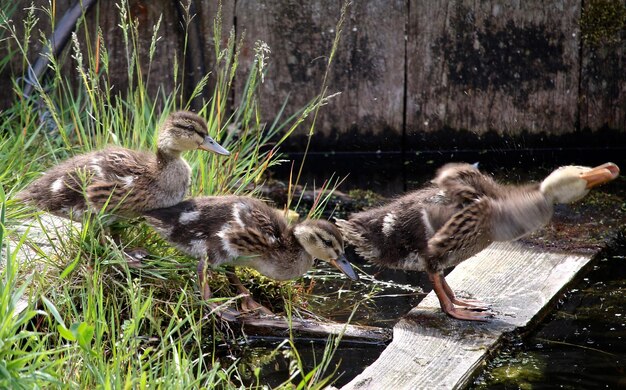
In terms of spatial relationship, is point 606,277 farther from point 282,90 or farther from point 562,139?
point 282,90

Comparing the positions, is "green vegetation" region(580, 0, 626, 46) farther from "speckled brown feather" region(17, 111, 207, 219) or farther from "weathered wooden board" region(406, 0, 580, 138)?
"speckled brown feather" region(17, 111, 207, 219)

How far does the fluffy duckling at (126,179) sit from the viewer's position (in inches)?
197

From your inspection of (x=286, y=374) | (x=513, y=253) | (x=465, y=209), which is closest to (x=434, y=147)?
(x=513, y=253)

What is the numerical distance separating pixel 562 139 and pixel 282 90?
206cm

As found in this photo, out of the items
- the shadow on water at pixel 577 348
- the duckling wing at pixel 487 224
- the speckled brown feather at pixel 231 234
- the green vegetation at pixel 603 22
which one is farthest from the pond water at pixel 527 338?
the green vegetation at pixel 603 22

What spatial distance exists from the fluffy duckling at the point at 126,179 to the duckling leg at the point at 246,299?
0.45 metres

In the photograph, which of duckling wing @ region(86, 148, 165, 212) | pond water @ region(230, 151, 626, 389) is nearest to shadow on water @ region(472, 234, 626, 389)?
pond water @ region(230, 151, 626, 389)

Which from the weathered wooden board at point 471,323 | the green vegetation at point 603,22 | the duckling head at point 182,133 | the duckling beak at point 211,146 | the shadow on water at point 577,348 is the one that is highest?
the green vegetation at point 603,22

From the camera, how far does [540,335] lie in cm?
493

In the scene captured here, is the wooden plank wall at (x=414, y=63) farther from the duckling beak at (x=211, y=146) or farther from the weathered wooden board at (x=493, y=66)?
the duckling beak at (x=211, y=146)

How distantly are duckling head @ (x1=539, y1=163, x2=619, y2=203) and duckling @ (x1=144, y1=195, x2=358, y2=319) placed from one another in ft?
3.17

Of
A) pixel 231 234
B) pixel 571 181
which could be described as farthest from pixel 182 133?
pixel 571 181

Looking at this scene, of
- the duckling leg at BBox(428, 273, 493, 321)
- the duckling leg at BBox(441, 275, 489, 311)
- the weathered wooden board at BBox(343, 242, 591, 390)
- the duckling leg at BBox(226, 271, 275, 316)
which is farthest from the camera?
the duckling leg at BBox(226, 271, 275, 316)

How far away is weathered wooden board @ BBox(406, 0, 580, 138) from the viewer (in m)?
7.63
